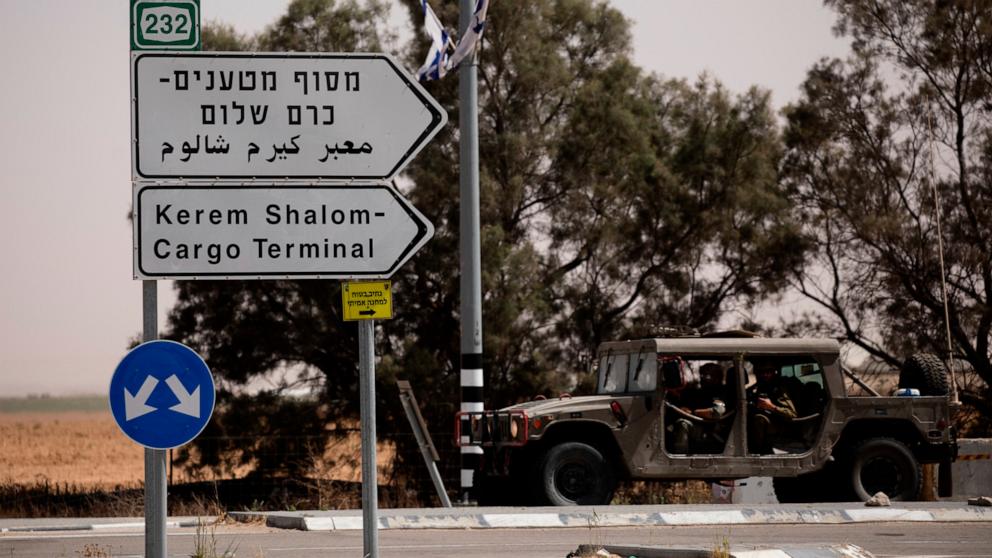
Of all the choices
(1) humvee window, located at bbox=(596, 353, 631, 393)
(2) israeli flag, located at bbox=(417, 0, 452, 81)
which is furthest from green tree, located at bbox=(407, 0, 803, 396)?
(1) humvee window, located at bbox=(596, 353, 631, 393)

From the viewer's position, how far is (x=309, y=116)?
7105 millimetres

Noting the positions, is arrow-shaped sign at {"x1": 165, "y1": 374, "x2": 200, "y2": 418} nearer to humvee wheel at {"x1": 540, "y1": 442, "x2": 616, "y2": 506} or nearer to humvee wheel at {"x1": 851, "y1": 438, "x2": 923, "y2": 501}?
humvee wheel at {"x1": 540, "y1": 442, "x2": 616, "y2": 506}

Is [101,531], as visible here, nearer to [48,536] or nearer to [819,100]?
[48,536]

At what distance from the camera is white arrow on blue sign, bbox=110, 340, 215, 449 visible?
6602 mm

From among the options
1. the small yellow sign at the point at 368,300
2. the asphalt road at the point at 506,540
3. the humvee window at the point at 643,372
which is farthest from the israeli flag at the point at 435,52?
the small yellow sign at the point at 368,300

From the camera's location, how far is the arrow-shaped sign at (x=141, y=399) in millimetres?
Answer: 6621

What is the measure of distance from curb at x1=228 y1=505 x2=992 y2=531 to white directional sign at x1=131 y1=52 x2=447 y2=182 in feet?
25.0

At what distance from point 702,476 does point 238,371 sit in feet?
45.5

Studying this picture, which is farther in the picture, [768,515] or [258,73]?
[768,515]

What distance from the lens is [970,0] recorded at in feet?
90.5

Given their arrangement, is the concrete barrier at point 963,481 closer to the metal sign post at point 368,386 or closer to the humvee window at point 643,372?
the humvee window at point 643,372

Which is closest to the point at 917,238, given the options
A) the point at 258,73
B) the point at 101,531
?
the point at 101,531

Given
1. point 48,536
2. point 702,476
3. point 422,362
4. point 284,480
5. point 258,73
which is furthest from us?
point 422,362

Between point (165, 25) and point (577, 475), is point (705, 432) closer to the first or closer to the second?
point (577, 475)
